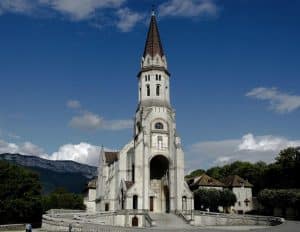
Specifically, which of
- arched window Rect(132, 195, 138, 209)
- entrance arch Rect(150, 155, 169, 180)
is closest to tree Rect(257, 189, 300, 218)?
entrance arch Rect(150, 155, 169, 180)

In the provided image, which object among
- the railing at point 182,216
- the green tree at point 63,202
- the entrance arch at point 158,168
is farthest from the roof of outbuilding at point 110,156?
the railing at point 182,216

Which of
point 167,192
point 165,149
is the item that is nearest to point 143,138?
point 165,149

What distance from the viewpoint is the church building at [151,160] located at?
69938mm

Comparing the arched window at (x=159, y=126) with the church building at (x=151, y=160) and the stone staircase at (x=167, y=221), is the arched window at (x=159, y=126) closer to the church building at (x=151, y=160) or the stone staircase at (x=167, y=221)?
the church building at (x=151, y=160)

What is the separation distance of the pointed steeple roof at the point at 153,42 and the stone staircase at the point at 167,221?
30.2 meters

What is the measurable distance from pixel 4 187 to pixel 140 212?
20397 mm

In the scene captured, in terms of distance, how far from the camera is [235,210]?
277 ft

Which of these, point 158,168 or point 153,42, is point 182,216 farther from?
point 153,42

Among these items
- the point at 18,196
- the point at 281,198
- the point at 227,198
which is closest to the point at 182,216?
the point at 281,198

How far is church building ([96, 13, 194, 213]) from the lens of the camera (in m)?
69.9

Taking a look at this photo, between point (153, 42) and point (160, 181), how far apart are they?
26596 mm

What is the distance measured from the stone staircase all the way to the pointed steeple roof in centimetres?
3015

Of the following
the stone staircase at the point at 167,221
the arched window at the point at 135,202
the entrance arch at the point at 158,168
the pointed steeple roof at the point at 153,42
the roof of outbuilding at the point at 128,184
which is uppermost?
the pointed steeple roof at the point at 153,42

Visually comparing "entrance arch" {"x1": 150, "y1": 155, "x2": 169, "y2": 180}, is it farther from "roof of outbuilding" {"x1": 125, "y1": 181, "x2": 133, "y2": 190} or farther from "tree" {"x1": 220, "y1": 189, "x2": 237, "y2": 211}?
"tree" {"x1": 220, "y1": 189, "x2": 237, "y2": 211}
